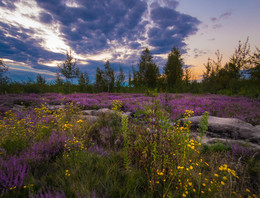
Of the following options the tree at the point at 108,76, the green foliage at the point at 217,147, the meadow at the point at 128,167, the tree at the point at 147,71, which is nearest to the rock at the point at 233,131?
the green foliage at the point at 217,147

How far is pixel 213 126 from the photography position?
444 cm

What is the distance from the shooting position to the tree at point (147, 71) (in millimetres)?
33094

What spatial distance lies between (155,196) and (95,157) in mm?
1320

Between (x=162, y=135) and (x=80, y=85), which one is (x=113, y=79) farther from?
(x=162, y=135)

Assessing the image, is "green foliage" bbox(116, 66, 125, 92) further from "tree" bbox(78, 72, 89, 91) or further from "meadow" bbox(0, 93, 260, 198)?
"meadow" bbox(0, 93, 260, 198)

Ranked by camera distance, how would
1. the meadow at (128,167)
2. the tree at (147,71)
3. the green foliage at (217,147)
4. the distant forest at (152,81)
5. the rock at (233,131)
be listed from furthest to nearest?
the tree at (147,71)
the distant forest at (152,81)
the rock at (233,131)
the green foliage at (217,147)
the meadow at (128,167)

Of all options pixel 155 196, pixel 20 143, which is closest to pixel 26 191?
pixel 20 143

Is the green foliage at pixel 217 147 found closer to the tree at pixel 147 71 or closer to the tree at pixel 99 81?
the tree at pixel 99 81

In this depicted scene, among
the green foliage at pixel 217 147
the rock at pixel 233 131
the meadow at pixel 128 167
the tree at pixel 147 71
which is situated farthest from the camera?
the tree at pixel 147 71

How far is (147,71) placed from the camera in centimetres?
3322

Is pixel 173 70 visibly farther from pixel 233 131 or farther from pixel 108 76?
pixel 233 131

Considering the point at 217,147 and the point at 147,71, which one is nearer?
the point at 217,147

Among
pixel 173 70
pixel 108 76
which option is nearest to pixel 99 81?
pixel 108 76

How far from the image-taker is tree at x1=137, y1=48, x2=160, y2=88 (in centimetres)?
3309
